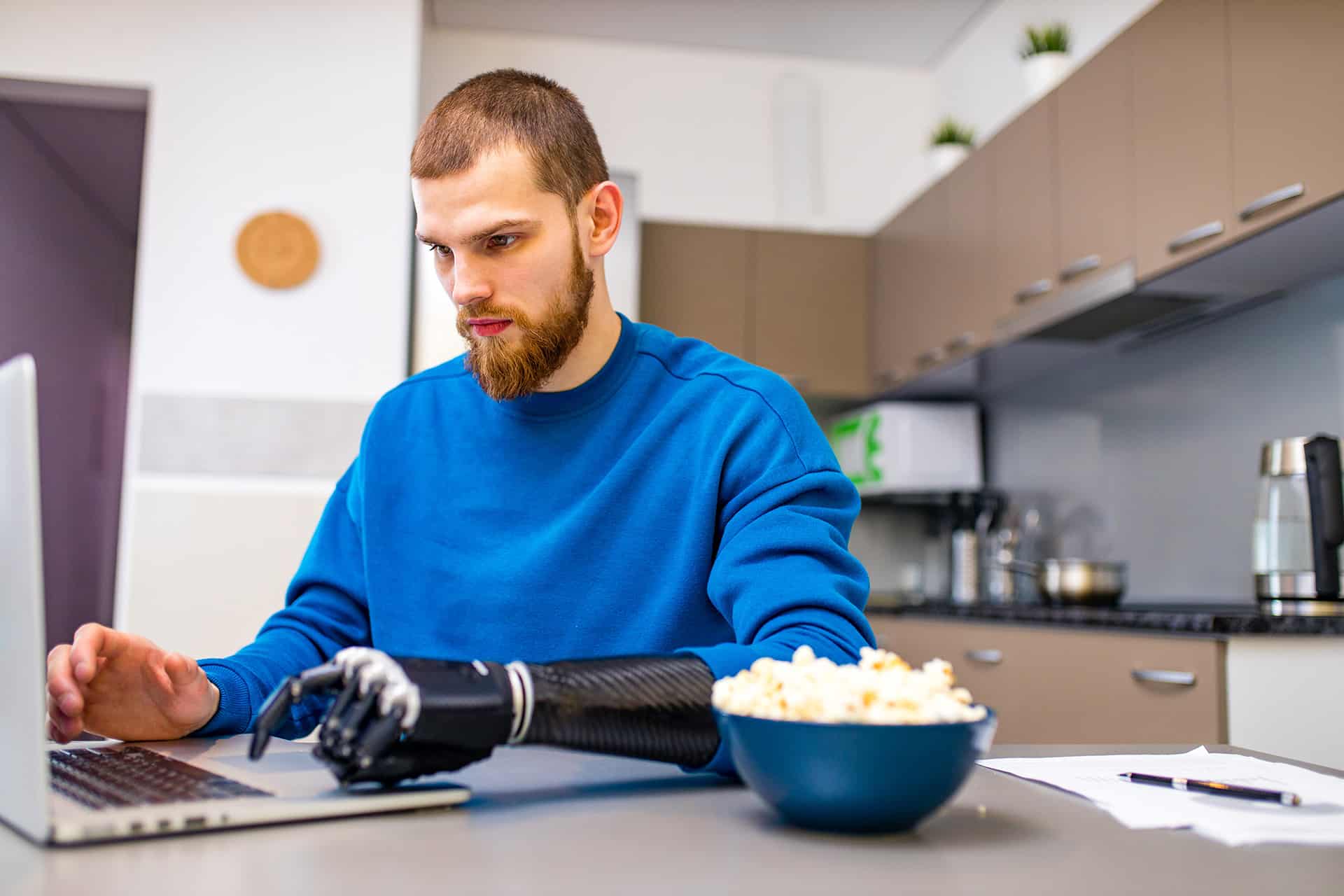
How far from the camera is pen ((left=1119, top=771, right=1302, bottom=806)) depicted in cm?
75

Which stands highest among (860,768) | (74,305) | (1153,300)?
(74,305)

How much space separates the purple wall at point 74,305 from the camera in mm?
4715

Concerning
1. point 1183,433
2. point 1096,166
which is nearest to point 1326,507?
point 1183,433

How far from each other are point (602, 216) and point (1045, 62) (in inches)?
93.6

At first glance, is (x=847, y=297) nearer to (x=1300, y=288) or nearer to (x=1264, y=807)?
(x=1300, y=288)

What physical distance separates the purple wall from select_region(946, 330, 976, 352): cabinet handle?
10.0 feet

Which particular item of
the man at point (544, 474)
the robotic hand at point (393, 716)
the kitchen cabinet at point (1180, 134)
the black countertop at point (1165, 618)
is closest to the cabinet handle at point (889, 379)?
the black countertop at point (1165, 618)

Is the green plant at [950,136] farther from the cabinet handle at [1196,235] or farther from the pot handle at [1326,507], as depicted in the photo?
the pot handle at [1326,507]

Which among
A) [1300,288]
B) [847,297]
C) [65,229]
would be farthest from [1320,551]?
[65,229]

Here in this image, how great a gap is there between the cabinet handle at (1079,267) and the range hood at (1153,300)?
44 mm

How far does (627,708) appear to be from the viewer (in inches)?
30.0

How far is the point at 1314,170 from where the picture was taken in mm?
2057

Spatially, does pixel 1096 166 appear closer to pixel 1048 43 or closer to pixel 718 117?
pixel 1048 43

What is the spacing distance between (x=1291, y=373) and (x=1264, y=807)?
2.16 metres
